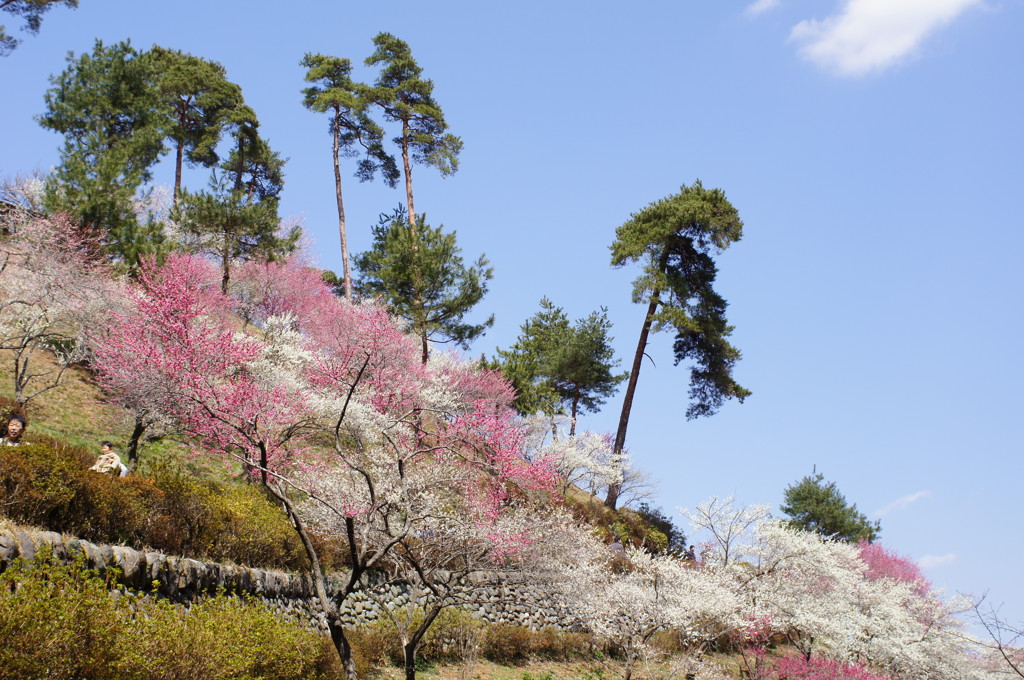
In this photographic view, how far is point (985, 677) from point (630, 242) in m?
18.8

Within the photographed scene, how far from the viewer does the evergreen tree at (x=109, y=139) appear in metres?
20.2

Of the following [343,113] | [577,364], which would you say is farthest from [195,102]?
[577,364]

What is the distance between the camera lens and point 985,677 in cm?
1986

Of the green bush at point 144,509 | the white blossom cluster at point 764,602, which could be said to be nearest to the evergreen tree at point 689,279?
the white blossom cluster at point 764,602

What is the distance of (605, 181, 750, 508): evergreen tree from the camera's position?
27484 mm

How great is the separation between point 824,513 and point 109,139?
37480 mm

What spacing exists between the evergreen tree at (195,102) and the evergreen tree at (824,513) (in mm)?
35344

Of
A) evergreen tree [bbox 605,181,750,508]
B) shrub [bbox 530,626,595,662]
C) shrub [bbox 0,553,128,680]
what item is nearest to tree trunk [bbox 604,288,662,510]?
evergreen tree [bbox 605,181,750,508]

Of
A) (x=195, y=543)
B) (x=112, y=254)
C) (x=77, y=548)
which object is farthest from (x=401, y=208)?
(x=77, y=548)

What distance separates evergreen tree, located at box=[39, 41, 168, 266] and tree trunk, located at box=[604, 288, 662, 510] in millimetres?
17199

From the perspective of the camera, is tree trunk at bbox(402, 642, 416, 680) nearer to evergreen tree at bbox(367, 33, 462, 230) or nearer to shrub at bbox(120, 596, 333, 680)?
shrub at bbox(120, 596, 333, 680)

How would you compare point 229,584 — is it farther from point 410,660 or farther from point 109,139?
point 109,139

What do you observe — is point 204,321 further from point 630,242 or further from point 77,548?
point 630,242

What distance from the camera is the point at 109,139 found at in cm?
2566
